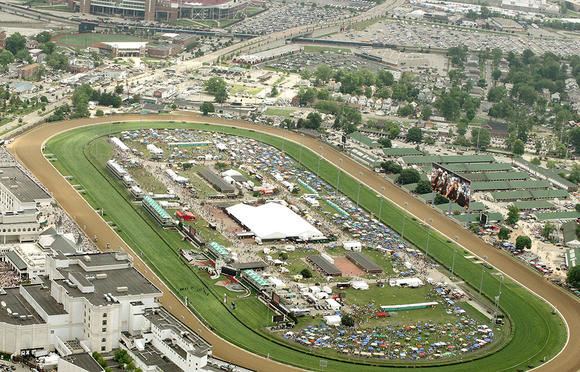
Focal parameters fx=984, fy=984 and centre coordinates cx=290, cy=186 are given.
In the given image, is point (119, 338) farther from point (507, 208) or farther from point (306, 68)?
point (306, 68)

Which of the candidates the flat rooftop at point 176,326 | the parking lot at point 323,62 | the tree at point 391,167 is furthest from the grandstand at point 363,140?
the flat rooftop at point 176,326

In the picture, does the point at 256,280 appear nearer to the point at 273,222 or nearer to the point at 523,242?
the point at 273,222

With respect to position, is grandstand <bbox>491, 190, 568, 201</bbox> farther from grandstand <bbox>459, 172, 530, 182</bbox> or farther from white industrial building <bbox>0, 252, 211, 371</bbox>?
white industrial building <bbox>0, 252, 211, 371</bbox>

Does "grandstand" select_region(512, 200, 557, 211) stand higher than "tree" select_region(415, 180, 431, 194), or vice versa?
"tree" select_region(415, 180, 431, 194)

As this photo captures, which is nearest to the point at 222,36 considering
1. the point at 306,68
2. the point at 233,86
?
the point at 306,68

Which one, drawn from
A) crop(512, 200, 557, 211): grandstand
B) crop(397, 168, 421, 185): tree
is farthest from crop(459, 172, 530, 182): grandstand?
crop(512, 200, 557, 211): grandstand
